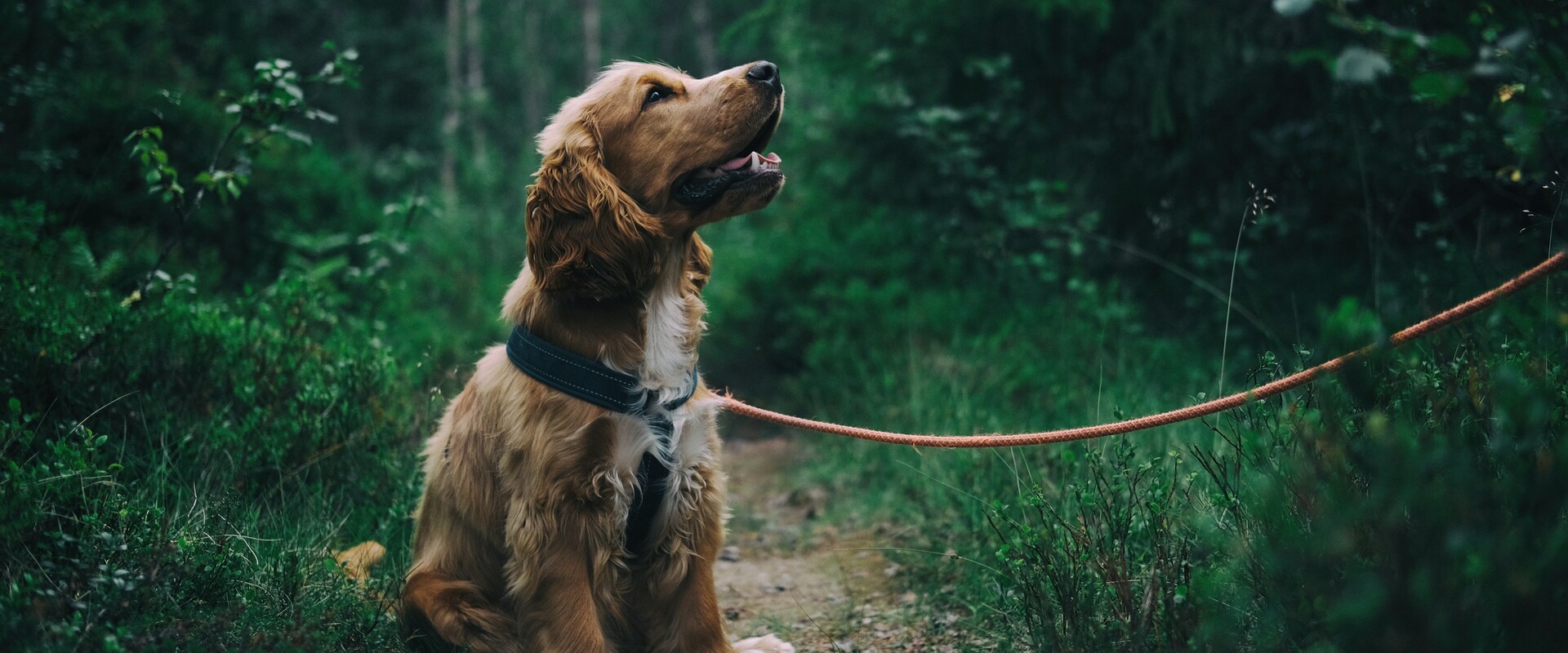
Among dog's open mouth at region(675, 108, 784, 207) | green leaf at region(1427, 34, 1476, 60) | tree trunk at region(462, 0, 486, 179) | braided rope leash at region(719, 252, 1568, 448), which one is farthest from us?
tree trunk at region(462, 0, 486, 179)

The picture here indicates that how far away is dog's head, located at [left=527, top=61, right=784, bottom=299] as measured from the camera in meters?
2.82

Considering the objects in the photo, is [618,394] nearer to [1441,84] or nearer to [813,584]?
[813,584]

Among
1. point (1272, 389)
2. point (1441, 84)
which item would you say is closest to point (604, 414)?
point (1272, 389)

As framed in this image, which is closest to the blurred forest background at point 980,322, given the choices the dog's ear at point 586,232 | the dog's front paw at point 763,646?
the dog's front paw at point 763,646

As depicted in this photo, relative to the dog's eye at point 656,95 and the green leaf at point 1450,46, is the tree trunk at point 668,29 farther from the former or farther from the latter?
the green leaf at point 1450,46

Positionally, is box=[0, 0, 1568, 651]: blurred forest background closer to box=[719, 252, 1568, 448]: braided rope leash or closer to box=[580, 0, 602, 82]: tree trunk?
box=[719, 252, 1568, 448]: braided rope leash

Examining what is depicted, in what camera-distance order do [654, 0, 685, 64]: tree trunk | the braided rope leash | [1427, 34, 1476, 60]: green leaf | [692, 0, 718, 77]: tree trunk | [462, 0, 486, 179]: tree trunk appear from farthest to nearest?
1. [654, 0, 685, 64]: tree trunk
2. [692, 0, 718, 77]: tree trunk
3. [462, 0, 486, 179]: tree trunk
4. the braided rope leash
5. [1427, 34, 1476, 60]: green leaf

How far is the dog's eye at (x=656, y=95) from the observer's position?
3.11 m

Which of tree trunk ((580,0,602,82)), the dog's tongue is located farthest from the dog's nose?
tree trunk ((580,0,602,82))

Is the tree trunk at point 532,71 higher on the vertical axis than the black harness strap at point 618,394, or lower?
lower

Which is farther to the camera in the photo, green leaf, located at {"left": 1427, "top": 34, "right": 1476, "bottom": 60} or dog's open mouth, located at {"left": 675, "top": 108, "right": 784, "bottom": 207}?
dog's open mouth, located at {"left": 675, "top": 108, "right": 784, "bottom": 207}

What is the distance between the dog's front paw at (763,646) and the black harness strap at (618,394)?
1.56 feet

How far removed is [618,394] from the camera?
8.96ft

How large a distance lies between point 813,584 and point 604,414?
5.23 ft
